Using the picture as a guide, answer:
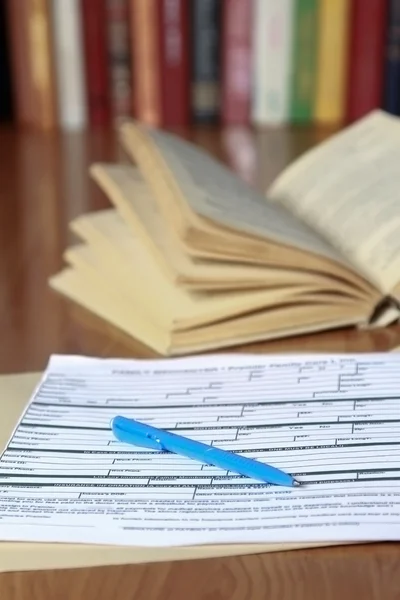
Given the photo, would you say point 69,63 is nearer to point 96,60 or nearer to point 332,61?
point 96,60

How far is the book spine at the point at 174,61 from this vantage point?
127cm

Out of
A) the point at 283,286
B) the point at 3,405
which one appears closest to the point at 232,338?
the point at 283,286

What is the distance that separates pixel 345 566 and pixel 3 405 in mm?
222

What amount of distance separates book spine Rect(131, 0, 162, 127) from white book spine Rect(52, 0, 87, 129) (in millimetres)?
72

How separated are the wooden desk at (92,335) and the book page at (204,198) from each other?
0.25ft

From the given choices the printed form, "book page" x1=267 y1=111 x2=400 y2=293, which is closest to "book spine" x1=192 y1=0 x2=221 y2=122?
"book page" x1=267 y1=111 x2=400 y2=293

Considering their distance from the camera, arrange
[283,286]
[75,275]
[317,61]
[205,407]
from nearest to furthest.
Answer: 1. [205,407]
2. [283,286]
3. [75,275]
4. [317,61]

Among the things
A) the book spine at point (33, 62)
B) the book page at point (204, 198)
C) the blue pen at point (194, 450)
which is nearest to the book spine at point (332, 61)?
the book spine at point (33, 62)

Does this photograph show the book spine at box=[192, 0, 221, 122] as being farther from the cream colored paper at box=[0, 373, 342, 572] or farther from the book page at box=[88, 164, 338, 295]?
the cream colored paper at box=[0, 373, 342, 572]

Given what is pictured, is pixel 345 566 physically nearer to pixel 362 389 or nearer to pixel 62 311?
pixel 362 389

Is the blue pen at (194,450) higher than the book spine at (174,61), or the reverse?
the blue pen at (194,450)

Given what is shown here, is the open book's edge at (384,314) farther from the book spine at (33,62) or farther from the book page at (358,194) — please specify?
the book spine at (33,62)

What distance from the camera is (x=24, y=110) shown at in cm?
134

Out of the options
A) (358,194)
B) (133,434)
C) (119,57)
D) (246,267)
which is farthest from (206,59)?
(133,434)
